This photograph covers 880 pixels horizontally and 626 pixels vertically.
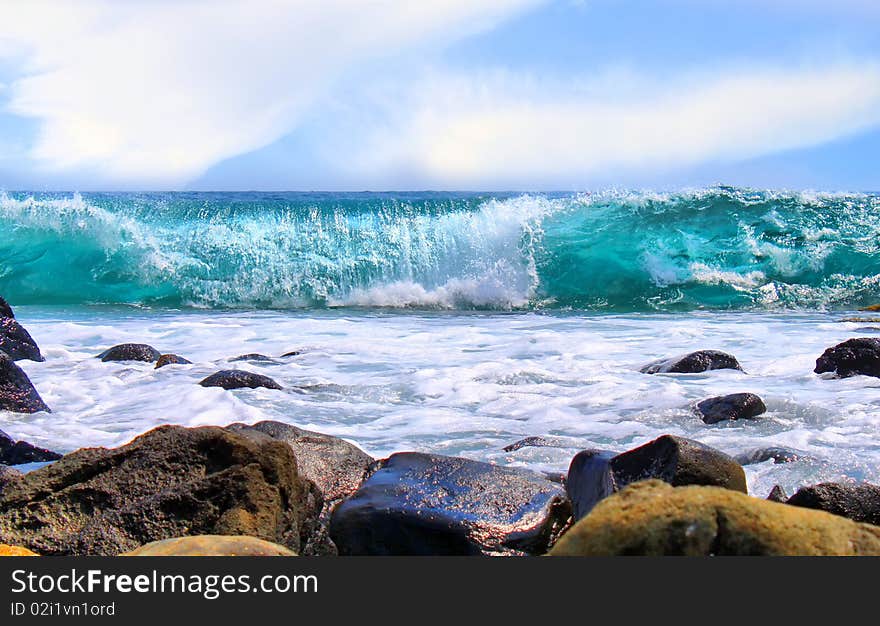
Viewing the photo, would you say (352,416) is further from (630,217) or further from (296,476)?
(630,217)

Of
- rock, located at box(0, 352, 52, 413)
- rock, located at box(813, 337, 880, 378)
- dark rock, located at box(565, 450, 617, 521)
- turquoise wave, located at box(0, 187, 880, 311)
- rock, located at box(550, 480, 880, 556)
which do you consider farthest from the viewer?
turquoise wave, located at box(0, 187, 880, 311)

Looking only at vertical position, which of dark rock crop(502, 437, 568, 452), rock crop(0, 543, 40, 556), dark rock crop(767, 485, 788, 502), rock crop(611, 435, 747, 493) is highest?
rock crop(0, 543, 40, 556)

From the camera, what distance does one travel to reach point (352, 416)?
618 cm

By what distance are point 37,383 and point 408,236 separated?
1160 cm

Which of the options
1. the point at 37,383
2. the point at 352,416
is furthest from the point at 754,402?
the point at 37,383

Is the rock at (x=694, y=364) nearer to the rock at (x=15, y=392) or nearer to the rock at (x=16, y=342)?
the rock at (x=15, y=392)

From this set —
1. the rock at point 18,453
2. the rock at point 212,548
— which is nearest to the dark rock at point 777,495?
the rock at point 212,548

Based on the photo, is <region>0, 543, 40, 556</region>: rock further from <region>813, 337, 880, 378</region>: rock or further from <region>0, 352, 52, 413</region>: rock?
<region>813, 337, 880, 378</region>: rock

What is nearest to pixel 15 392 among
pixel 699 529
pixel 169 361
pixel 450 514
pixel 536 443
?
pixel 169 361

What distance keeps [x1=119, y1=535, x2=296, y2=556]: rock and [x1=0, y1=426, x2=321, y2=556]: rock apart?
778 mm

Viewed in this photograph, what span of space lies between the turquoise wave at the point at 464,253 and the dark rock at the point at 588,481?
1118cm

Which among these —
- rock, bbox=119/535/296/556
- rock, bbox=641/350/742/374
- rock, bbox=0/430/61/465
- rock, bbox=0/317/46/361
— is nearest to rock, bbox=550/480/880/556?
rock, bbox=119/535/296/556

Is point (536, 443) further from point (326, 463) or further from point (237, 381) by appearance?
point (237, 381)

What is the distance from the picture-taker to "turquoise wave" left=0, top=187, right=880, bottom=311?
1628 cm
